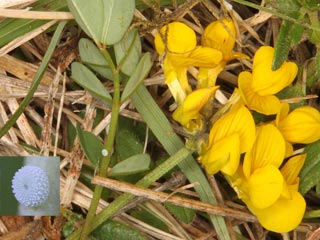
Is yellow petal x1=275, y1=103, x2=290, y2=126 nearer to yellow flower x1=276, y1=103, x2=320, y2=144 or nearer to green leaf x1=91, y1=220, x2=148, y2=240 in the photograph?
yellow flower x1=276, y1=103, x2=320, y2=144

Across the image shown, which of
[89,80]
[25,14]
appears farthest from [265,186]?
[25,14]

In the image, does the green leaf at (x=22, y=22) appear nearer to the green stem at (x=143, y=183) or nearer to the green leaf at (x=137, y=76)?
the green leaf at (x=137, y=76)

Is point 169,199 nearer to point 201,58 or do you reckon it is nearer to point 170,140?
point 170,140

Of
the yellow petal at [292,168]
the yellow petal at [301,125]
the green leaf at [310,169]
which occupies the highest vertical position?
the yellow petal at [301,125]

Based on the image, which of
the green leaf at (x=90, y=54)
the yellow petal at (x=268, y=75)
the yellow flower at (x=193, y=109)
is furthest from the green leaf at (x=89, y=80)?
the yellow petal at (x=268, y=75)

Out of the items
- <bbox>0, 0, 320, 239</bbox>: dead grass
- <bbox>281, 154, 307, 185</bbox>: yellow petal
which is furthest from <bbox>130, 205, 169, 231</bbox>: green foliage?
<bbox>281, 154, 307, 185</bbox>: yellow petal

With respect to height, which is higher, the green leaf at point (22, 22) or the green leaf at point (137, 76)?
the green leaf at point (22, 22)

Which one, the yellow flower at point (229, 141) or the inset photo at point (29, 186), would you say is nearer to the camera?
the yellow flower at point (229, 141)
